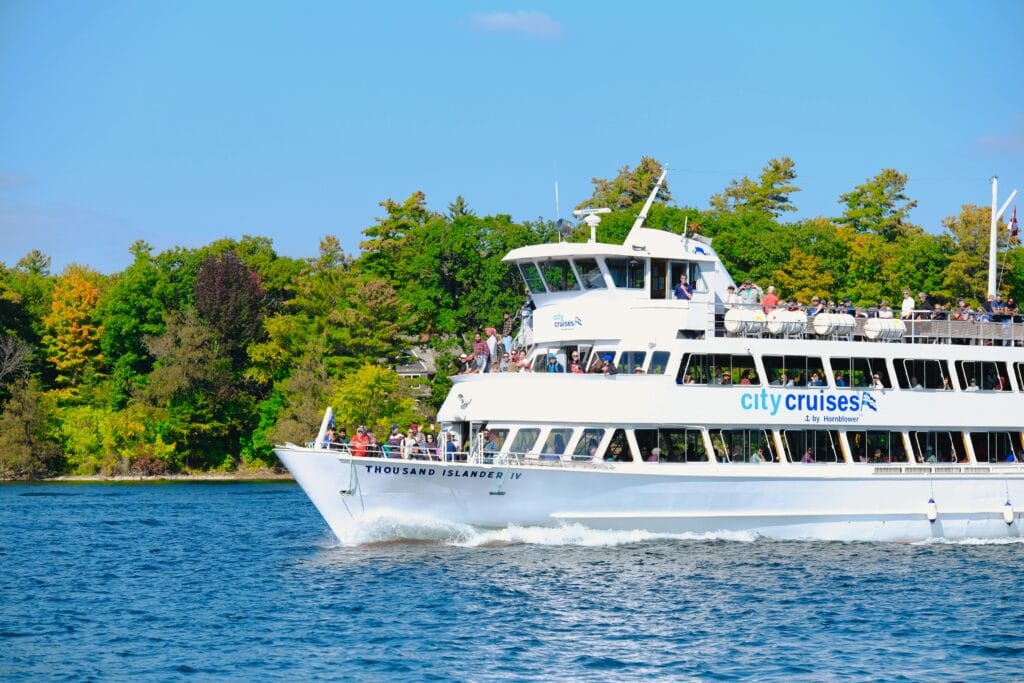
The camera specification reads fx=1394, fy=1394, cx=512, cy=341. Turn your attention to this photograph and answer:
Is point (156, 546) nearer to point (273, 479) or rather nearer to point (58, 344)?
point (273, 479)

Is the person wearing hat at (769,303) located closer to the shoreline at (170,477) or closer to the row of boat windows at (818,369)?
the row of boat windows at (818,369)

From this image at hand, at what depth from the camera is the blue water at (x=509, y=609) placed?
22125 mm

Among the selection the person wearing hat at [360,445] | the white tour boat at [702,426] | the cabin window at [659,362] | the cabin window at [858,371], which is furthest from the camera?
the cabin window at [858,371]

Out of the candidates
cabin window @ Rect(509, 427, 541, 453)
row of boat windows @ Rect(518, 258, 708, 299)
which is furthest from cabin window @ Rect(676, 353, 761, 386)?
cabin window @ Rect(509, 427, 541, 453)

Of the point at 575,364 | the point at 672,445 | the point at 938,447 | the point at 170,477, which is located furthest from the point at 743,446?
the point at 170,477

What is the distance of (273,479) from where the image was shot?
66750 mm

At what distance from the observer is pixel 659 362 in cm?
3288

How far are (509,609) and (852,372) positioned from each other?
43.1ft

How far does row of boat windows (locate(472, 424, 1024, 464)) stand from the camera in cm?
3197

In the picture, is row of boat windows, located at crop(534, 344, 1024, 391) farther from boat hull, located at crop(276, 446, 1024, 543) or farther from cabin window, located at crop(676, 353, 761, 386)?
boat hull, located at crop(276, 446, 1024, 543)

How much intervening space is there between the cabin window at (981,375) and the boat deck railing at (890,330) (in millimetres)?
701

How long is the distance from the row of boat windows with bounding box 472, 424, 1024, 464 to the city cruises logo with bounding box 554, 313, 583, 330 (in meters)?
2.99

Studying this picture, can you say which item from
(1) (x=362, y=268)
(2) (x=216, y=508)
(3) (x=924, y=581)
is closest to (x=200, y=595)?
(3) (x=924, y=581)

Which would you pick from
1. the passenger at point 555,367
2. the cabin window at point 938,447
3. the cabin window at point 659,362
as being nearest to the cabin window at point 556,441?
the passenger at point 555,367
